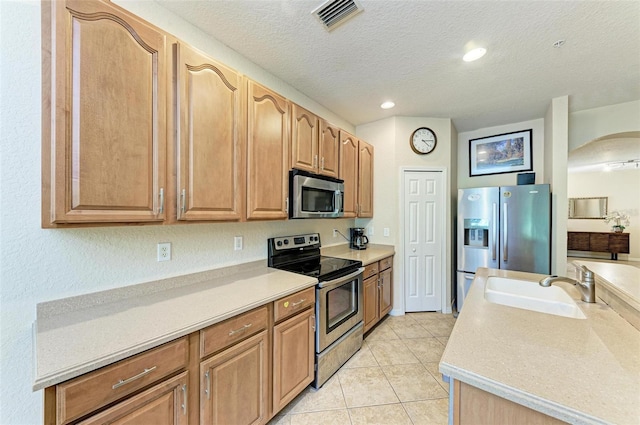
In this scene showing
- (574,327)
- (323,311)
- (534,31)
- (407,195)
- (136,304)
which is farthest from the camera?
(407,195)

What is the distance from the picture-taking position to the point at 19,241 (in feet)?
3.61

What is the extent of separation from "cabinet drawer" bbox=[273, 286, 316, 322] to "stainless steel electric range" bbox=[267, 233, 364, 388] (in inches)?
3.6

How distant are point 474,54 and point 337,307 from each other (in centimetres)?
235

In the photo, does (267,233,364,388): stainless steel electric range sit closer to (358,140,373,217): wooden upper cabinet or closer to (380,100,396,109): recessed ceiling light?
(358,140,373,217): wooden upper cabinet

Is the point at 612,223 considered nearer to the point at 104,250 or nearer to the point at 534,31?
the point at 534,31

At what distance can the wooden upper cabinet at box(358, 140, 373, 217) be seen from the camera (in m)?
3.12

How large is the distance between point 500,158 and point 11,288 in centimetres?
487

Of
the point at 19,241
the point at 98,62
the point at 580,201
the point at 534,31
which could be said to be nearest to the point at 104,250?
the point at 19,241

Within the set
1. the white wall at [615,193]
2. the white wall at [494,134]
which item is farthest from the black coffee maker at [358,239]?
the white wall at [615,193]

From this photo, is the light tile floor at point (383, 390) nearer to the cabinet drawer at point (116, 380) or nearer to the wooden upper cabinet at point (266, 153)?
the cabinet drawer at point (116, 380)

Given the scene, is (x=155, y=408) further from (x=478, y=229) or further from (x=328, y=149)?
(x=478, y=229)

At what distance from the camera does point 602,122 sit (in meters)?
2.90

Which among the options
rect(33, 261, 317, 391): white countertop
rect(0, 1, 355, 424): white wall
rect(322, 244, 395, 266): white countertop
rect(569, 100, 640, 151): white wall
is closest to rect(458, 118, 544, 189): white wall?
rect(569, 100, 640, 151): white wall

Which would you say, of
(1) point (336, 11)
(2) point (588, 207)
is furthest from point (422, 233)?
(2) point (588, 207)
